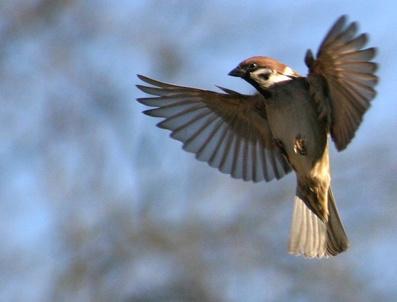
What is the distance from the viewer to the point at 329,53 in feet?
14.8

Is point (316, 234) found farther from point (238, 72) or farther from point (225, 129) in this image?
point (238, 72)

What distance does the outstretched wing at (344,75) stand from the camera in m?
4.36

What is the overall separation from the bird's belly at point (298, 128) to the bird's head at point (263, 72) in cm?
8

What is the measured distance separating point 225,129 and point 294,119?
68 centimetres

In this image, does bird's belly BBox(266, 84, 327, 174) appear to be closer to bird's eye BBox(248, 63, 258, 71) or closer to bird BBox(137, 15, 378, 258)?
bird BBox(137, 15, 378, 258)

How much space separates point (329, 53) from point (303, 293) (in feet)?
11.0

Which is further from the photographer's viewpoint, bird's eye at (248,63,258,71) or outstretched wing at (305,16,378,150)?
bird's eye at (248,63,258,71)

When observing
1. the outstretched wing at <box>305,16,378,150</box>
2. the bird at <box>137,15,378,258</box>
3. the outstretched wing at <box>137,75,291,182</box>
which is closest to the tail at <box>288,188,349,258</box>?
the bird at <box>137,15,378,258</box>

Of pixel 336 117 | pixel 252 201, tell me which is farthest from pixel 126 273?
pixel 336 117

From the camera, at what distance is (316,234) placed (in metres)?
5.20

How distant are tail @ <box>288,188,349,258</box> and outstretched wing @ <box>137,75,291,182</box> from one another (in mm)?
204

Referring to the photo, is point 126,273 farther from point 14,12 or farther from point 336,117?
point 336,117

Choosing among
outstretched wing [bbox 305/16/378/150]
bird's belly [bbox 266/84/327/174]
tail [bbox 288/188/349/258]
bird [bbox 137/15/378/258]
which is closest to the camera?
outstretched wing [bbox 305/16/378/150]

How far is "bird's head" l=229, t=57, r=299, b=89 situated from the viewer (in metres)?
4.94
